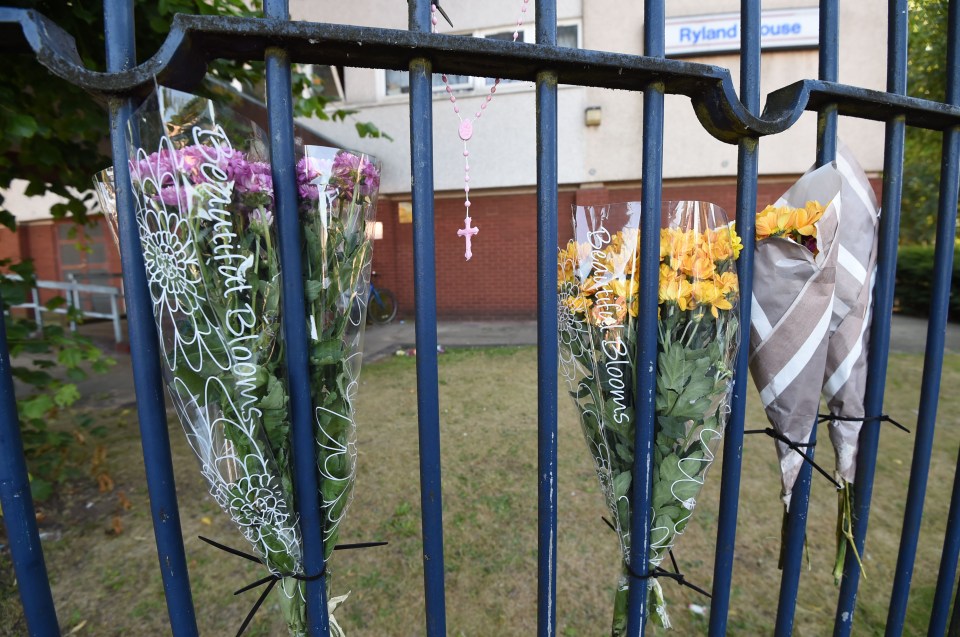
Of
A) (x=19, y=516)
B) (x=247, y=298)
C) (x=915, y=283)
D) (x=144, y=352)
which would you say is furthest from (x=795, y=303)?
(x=915, y=283)

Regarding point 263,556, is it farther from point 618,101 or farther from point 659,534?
point 618,101

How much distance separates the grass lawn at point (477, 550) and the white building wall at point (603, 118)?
584 centimetres

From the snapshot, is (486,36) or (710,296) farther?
(486,36)

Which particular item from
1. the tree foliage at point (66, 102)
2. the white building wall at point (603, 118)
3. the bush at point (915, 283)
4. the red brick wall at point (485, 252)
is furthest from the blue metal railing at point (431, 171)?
the bush at point (915, 283)

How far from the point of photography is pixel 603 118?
8531 millimetres

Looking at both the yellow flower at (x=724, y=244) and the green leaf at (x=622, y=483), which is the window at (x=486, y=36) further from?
the green leaf at (x=622, y=483)

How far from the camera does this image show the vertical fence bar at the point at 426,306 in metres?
0.81

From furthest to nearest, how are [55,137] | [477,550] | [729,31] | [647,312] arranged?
1. [729,31]
2. [477,550]
3. [55,137]
4. [647,312]

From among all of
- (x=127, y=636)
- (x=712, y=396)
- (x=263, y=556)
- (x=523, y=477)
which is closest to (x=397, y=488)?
(x=523, y=477)

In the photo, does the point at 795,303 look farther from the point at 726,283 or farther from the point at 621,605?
the point at 621,605

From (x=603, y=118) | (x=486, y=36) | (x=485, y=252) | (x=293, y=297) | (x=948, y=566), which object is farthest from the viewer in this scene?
(x=485, y=252)

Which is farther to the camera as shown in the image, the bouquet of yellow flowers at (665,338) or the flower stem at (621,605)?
the flower stem at (621,605)

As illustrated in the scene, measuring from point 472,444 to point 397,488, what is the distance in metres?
0.82

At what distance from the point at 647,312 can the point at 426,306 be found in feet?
1.32
